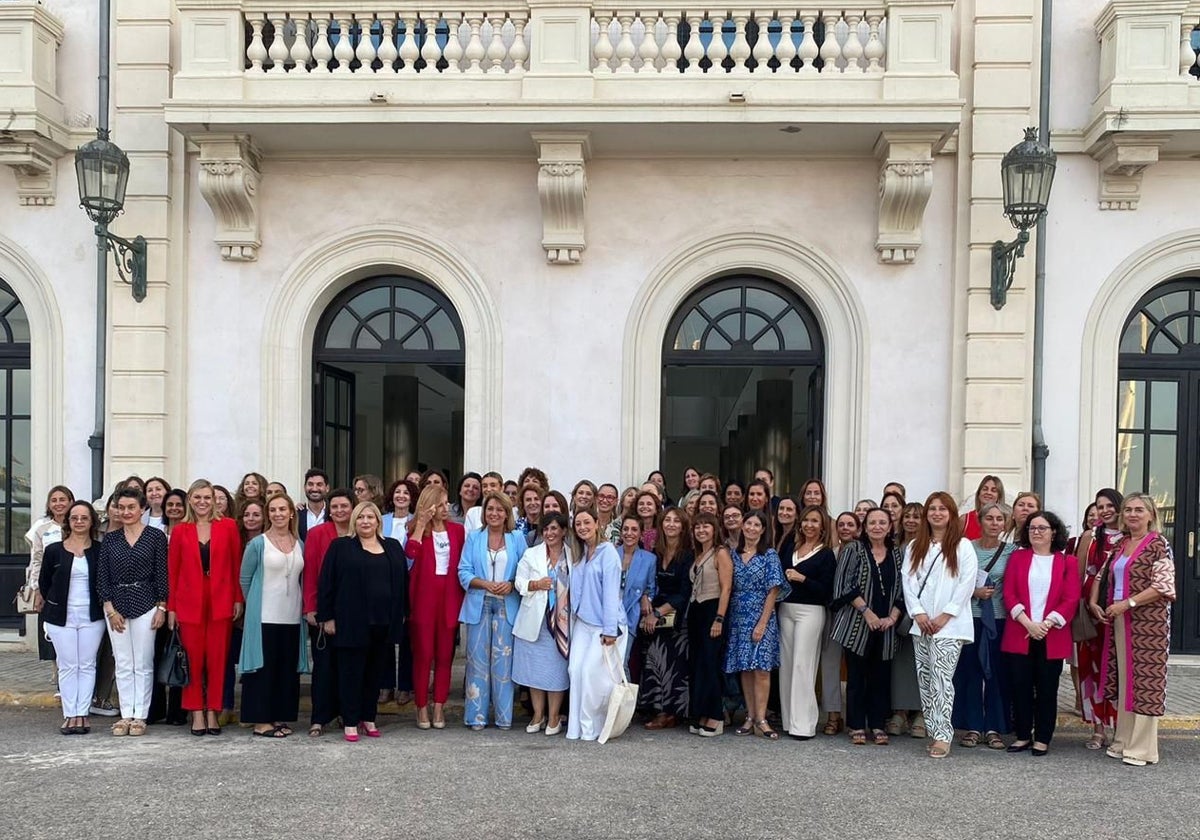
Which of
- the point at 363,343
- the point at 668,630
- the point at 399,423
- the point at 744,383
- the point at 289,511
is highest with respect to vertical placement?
the point at 363,343

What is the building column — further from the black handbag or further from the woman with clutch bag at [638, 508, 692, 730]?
the woman with clutch bag at [638, 508, 692, 730]

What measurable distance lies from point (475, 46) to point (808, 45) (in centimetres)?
302

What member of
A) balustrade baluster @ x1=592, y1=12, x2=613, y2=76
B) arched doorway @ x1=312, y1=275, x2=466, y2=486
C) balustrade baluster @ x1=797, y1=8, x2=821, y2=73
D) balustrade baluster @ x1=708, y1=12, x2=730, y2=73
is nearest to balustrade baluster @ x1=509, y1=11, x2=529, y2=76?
balustrade baluster @ x1=592, y1=12, x2=613, y2=76

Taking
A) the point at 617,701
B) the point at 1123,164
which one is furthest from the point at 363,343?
the point at 1123,164

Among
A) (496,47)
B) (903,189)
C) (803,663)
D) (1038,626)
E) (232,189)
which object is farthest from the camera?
(232,189)

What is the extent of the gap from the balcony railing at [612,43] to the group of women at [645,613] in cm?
439

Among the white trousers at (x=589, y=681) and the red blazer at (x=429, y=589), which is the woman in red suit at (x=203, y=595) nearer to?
the red blazer at (x=429, y=589)

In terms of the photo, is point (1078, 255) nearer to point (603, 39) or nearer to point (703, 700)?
point (603, 39)

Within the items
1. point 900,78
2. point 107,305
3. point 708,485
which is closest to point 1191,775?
point 708,485

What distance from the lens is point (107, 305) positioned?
34.6 ft

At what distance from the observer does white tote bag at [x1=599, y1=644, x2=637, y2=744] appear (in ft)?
23.7

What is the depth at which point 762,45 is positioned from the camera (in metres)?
9.88

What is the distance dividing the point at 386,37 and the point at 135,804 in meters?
7.01

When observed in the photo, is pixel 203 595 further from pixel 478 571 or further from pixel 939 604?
pixel 939 604
